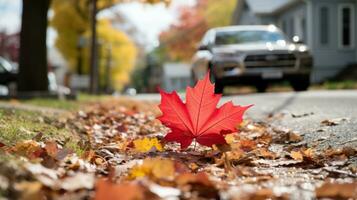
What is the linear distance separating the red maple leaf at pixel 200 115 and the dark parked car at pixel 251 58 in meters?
9.85

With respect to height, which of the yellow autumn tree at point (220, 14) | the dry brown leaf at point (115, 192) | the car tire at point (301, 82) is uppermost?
the yellow autumn tree at point (220, 14)

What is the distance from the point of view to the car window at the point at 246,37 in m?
14.4

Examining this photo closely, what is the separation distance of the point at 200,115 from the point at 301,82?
11.7 m

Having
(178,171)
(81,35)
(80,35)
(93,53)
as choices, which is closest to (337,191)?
(178,171)

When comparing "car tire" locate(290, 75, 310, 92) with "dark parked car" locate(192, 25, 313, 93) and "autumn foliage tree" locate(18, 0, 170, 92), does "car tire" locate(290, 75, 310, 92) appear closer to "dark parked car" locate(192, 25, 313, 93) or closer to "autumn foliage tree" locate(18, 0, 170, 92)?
"dark parked car" locate(192, 25, 313, 93)

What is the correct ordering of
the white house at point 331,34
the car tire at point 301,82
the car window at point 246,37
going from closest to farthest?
the car window at point 246,37
the car tire at point 301,82
the white house at point 331,34

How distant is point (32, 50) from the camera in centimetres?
1571

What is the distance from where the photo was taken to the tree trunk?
1568cm

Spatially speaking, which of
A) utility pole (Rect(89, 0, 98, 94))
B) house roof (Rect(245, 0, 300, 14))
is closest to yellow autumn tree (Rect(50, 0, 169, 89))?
house roof (Rect(245, 0, 300, 14))

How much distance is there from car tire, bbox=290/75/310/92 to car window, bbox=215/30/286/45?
1.05 m

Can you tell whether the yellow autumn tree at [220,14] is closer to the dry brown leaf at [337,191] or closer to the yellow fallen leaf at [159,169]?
the yellow fallen leaf at [159,169]

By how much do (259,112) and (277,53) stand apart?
6098mm

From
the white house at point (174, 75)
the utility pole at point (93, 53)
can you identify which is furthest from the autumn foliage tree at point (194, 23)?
the utility pole at point (93, 53)

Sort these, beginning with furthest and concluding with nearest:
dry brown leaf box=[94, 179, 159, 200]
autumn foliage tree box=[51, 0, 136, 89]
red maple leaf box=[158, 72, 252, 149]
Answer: autumn foliage tree box=[51, 0, 136, 89], red maple leaf box=[158, 72, 252, 149], dry brown leaf box=[94, 179, 159, 200]
